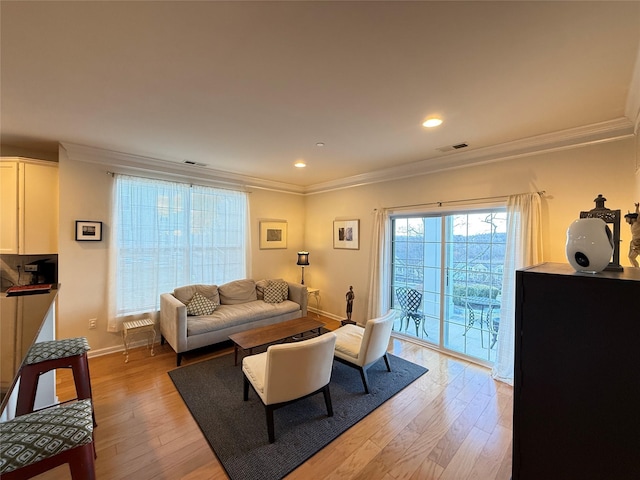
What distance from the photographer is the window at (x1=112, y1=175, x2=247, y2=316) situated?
3.49 metres

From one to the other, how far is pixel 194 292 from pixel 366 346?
8.48 feet

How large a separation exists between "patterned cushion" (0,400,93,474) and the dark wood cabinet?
187cm

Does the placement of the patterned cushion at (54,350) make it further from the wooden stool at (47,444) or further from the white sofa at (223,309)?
the white sofa at (223,309)

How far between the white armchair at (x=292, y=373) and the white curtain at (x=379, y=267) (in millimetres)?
2054

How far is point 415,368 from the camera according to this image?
3096 mm

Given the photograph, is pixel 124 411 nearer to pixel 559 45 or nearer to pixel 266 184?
pixel 266 184

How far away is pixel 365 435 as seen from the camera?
81.4 inches

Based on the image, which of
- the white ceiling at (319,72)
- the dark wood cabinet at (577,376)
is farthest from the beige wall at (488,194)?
the dark wood cabinet at (577,376)

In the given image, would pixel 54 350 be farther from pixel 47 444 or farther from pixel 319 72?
pixel 319 72

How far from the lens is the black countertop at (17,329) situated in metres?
1.11

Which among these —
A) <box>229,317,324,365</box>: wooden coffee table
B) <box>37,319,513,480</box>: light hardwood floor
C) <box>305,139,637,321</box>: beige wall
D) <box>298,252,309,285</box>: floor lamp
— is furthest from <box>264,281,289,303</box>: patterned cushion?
<box>37,319,513,480</box>: light hardwood floor

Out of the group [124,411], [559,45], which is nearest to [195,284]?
[124,411]

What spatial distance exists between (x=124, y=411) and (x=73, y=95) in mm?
2619

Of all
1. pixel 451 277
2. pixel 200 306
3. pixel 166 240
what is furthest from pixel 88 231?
pixel 451 277
